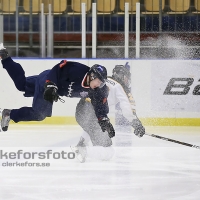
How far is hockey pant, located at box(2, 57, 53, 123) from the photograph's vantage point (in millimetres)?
4836

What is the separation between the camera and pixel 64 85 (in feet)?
15.5

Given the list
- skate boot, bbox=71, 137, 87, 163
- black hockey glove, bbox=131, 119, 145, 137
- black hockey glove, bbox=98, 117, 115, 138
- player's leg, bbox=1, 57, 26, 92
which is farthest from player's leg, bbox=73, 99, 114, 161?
player's leg, bbox=1, 57, 26, 92

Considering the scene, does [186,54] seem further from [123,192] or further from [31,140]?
[123,192]

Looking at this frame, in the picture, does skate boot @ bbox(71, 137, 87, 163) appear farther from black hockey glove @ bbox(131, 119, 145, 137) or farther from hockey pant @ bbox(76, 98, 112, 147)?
black hockey glove @ bbox(131, 119, 145, 137)

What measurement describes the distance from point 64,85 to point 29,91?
42 centimetres

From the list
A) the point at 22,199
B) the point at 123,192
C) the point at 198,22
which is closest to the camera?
the point at 22,199

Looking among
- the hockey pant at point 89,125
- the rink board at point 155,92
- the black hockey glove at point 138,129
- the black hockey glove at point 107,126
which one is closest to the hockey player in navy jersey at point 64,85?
the black hockey glove at point 107,126

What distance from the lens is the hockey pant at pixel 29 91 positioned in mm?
4836

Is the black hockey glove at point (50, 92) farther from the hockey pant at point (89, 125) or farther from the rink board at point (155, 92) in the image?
the rink board at point (155, 92)

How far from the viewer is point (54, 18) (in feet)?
29.5

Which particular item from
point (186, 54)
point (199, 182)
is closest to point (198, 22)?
point (186, 54)

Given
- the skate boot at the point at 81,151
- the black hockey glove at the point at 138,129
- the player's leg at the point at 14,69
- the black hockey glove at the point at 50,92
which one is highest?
the player's leg at the point at 14,69

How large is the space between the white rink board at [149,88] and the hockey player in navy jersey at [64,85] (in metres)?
3.03

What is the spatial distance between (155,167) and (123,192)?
45.8 inches
